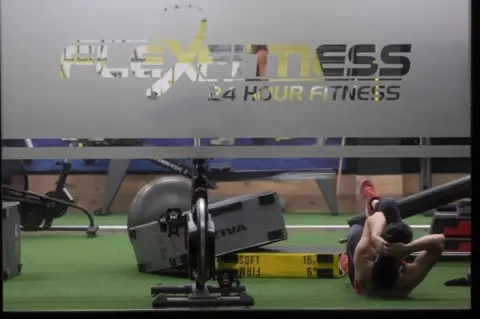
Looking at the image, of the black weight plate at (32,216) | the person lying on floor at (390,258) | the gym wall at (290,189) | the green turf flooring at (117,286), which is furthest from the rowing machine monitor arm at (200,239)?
the gym wall at (290,189)

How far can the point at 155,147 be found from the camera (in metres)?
3.92

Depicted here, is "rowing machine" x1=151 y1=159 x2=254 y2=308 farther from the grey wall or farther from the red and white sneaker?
the red and white sneaker

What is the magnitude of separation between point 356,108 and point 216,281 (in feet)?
4.20

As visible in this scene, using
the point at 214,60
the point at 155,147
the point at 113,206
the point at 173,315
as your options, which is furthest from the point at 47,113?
the point at 113,206

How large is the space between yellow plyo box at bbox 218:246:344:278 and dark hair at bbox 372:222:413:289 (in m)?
0.66

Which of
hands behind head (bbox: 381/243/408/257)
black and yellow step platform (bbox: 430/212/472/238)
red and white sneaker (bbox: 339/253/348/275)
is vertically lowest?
red and white sneaker (bbox: 339/253/348/275)

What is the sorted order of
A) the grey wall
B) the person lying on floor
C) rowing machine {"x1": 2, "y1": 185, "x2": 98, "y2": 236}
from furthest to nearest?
rowing machine {"x1": 2, "y1": 185, "x2": 98, "y2": 236} → the person lying on floor → the grey wall

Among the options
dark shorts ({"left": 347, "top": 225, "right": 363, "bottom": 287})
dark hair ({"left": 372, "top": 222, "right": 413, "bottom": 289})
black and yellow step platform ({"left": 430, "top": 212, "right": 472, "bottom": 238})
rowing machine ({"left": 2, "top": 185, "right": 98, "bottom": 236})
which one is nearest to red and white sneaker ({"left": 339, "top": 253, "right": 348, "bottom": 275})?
dark shorts ({"left": 347, "top": 225, "right": 363, "bottom": 287})

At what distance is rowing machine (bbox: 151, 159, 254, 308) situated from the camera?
3852mm

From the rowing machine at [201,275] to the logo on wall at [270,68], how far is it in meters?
0.50

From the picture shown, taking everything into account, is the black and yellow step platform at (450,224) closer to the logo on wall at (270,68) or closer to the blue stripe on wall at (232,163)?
the blue stripe on wall at (232,163)

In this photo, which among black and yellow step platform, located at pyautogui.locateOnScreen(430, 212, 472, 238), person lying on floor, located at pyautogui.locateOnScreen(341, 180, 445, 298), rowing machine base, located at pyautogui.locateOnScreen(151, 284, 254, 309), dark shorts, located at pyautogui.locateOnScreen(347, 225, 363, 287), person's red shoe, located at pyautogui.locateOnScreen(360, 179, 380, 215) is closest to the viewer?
rowing machine base, located at pyautogui.locateOnScreen(151, 284, 254, 309)

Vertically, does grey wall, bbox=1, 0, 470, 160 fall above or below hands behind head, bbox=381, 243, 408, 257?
above

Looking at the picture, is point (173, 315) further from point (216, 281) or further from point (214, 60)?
point (214, 60)
